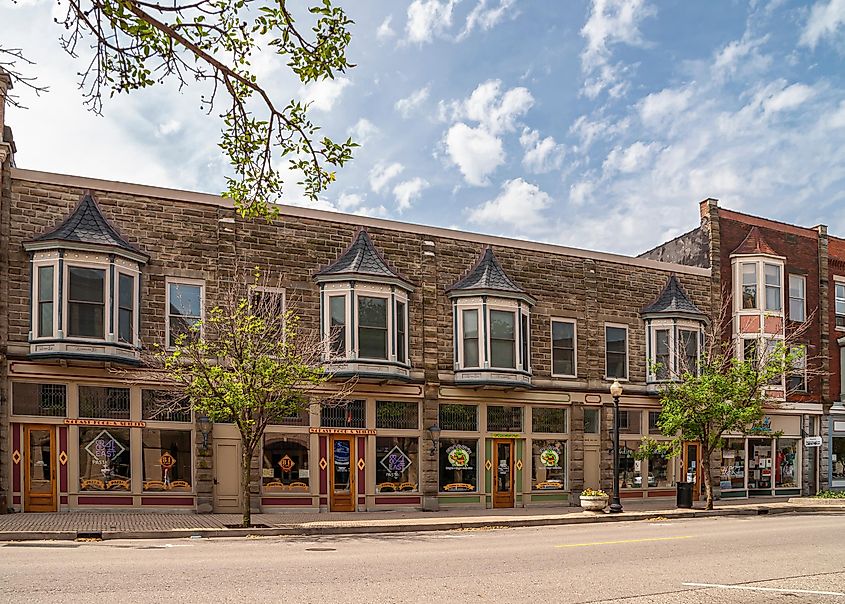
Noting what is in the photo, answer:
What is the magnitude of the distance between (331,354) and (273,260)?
3136 millimetres

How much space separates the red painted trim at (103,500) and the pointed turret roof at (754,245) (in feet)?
77.2

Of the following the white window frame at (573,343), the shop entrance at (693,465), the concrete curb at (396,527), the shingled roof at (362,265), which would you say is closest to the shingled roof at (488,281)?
the white window frame at (573,343)

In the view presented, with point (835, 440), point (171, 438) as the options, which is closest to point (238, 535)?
point (171, 438)

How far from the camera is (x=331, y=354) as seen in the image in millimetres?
23688

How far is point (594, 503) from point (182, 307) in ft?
43.8

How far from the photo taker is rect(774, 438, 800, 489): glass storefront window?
110 ft

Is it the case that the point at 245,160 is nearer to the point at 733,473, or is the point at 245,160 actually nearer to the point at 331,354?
the point at 331,354

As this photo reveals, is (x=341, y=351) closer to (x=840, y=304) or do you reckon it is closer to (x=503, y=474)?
(x=503, y=474)

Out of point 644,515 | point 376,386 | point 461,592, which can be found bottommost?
point 644,515

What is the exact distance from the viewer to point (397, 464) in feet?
82.7

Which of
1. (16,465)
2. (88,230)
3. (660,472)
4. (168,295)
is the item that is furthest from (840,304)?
(16,465)

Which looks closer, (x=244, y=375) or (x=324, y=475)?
(x=244, y=375)

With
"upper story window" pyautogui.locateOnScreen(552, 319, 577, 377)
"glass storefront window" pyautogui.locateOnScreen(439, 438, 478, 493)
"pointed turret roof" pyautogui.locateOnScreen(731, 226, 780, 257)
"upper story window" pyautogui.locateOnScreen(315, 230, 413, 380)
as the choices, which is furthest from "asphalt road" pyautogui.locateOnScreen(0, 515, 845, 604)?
"pointed turret roof" pyautogui.locateOnScreen(731, 226, 780, 257)

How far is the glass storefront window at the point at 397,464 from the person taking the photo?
24969mm
